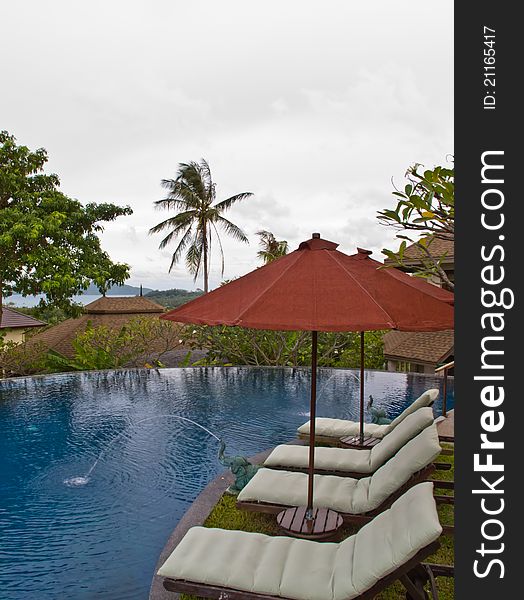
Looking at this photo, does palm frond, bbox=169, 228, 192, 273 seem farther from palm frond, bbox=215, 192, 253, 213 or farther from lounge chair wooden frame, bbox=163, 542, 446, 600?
lounge chair wooden frame, bbox=163, 542, 446, 600

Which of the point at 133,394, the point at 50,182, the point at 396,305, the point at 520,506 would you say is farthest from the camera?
the point at 50,182

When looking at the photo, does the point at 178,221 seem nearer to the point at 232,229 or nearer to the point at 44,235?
the point at 232,229

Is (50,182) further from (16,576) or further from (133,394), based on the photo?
(16,576)

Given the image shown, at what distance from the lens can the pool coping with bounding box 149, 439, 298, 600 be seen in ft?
14.3

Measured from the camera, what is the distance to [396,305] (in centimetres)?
451

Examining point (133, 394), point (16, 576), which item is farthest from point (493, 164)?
point (133, 394)

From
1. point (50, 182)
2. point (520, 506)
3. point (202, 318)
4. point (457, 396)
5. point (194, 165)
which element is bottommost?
point (520, 506)

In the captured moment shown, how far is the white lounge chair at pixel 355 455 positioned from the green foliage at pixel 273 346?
35.3 feet

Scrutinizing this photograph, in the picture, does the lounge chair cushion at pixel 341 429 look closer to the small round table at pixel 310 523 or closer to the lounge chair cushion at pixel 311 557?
the small round table at pixel 310 523

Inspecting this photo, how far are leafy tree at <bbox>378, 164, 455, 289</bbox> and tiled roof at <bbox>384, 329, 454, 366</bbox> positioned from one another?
1289 centimetres

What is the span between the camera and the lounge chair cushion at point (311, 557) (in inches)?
137

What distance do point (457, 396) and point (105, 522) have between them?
560cm

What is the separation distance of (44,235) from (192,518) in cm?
1294

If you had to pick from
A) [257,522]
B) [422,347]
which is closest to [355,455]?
[257,522]
